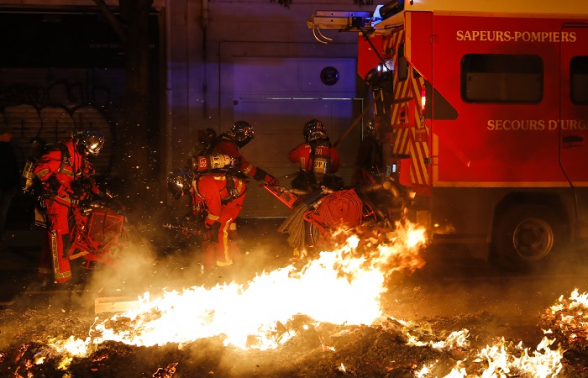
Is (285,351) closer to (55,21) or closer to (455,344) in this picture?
(455,344)

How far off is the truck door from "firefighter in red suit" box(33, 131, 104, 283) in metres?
5.91

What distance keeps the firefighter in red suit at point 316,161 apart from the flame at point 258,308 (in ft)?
3.84

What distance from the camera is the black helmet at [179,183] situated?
26.0ft

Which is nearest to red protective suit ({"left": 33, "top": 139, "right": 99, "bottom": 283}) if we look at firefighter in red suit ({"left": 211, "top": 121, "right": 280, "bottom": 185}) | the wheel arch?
firefighter in red suit ({"left": 211, "top": 121, "right": 280, "bottom": 185})

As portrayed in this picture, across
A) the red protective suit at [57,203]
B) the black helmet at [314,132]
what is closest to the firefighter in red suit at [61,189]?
the red protective suit at [57,203]

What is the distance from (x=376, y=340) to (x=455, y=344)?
2.08ft

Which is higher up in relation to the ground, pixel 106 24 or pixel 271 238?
pixel 106 24

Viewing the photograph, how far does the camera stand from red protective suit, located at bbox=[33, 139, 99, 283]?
777 cm

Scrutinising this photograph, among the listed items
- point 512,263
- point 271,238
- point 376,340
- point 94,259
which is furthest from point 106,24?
point 376,340

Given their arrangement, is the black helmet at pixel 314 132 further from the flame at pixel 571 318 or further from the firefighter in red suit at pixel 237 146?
the flame at pixel 571 318

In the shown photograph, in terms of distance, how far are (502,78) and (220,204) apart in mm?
3877

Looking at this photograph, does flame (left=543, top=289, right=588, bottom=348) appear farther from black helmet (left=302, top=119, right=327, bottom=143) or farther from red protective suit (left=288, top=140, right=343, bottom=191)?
black helmet (left=302, top=119, right=327, bottom=143)

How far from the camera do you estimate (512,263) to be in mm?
8422

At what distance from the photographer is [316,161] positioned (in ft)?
28.0
